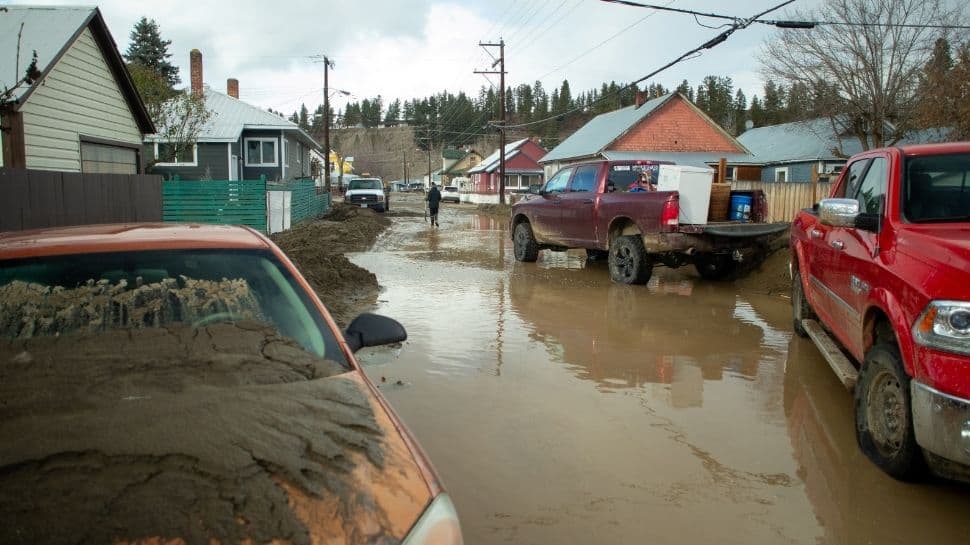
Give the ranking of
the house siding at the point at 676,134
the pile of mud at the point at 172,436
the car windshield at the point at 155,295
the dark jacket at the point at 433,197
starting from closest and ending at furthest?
1. the pile of mud at the point at 172,436
2. the car windshield at the point at 155,295
3. the dark jacket at the point at 433,197
4. the house siding at the point at 676,134

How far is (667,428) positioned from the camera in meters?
5.00

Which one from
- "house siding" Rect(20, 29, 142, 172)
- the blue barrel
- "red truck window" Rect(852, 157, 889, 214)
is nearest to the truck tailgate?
the blue barrel

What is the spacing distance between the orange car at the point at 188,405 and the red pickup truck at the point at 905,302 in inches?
98.8

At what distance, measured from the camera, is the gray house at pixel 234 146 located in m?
31.4

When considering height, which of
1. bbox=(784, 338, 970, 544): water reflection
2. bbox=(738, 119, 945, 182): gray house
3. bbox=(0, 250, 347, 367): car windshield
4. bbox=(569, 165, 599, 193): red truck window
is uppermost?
bbox=(738, 119, 945, 182): gray house

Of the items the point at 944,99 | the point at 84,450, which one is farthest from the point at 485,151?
the point at 84,450

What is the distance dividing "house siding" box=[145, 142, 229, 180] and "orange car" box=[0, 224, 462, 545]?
98.6 ft

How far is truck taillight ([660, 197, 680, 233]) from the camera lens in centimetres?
1046

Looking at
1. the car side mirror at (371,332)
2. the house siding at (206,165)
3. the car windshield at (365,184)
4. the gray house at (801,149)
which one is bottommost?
the car side mirror at (371,332)

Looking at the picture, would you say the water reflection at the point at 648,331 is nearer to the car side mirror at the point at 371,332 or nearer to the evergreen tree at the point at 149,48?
the car side mirror at the point at 371,332

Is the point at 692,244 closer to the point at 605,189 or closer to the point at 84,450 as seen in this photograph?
the point at 605,189

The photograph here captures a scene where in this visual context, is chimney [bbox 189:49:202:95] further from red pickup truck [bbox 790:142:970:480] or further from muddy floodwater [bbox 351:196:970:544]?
red pickup truck [bbox 790:142:970:480]

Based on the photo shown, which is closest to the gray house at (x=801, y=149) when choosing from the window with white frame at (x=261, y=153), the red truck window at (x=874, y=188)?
the window with white frame at (x=261, y=153)

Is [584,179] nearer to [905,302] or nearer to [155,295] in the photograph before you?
[905,302]
